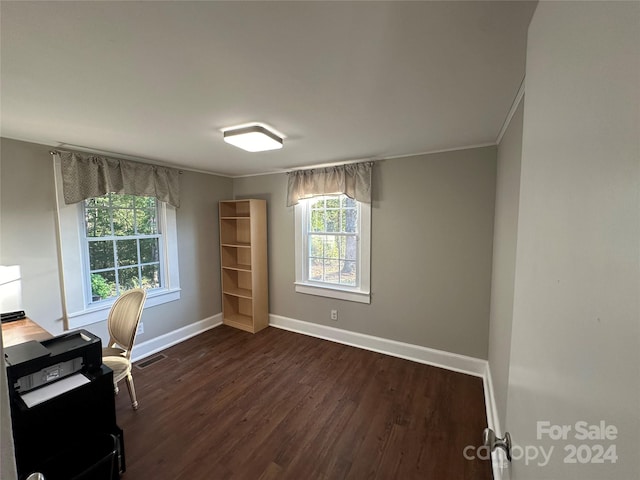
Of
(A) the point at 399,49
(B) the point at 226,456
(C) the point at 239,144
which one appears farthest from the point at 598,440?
(C) the point at 239,144

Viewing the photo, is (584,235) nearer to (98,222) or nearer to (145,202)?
(98,222)

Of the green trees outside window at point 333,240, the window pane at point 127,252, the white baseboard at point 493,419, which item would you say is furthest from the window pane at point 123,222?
the white baseboard at point 493,419

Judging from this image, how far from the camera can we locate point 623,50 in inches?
12.1

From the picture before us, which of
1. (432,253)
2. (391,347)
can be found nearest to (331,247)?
(432,253)

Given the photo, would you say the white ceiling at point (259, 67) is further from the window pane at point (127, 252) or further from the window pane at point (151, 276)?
the window pane at point (151, 276)

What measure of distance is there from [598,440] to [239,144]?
2345mm

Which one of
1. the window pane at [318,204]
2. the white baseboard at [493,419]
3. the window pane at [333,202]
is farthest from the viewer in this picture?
the window pane at [318,204]

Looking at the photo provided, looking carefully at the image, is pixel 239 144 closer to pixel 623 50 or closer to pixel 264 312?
pixel 623 50

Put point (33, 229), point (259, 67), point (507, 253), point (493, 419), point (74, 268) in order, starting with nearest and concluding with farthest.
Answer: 1. point (259, 67)
2. point (507, 253)
3. point (493, 419)
4. point (33, 229)
5. point (74, 268)

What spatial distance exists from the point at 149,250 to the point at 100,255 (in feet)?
1.64

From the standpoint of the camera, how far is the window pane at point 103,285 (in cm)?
269

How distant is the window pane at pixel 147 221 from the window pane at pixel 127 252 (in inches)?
6.8

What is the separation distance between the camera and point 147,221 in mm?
3146

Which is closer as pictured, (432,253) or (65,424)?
(65,424)
